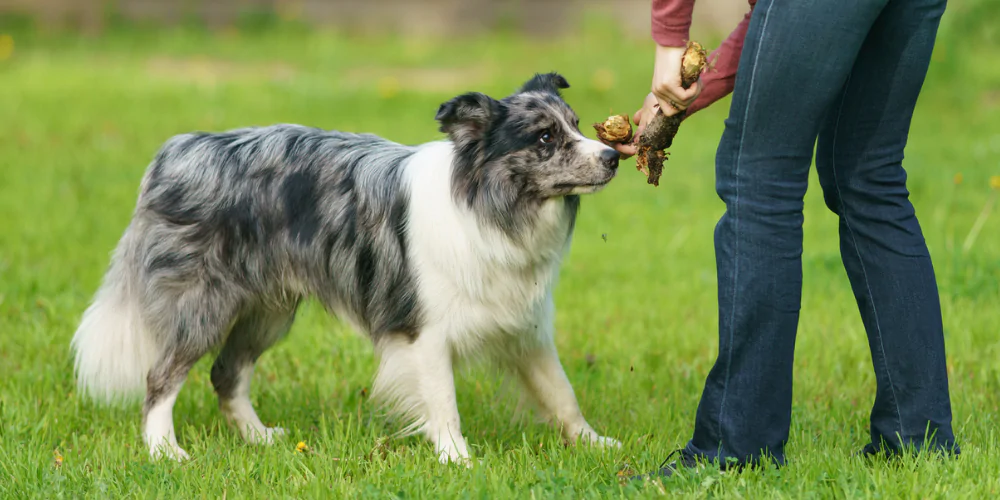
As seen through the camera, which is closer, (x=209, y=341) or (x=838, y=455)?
(x=838, y=455)

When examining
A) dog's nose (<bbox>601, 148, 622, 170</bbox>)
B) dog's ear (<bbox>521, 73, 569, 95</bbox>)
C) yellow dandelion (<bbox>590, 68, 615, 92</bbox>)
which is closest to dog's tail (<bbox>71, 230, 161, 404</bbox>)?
dog's ear (<bbox>521, 73, 569, 95</bbox>)

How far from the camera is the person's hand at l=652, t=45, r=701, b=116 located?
2.89 m

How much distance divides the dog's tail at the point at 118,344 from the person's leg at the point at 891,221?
106 inches

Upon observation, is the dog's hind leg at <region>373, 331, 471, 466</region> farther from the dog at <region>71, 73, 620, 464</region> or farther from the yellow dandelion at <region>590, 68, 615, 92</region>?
the yellow dandelion at <region>590, 68, 615, 92</region>

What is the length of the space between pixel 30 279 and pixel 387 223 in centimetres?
304

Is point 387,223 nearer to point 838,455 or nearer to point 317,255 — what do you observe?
point 317,255

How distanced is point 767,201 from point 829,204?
0.41 m

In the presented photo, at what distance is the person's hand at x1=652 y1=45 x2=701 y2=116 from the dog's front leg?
4.03 ft

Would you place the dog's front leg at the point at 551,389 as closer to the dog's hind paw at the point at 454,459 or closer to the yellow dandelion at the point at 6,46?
the dog's hind paw at the point at 454,459

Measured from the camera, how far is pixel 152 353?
161 inches

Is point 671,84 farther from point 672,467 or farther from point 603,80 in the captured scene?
point 603,80

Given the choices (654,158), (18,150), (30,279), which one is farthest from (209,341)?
(18,150)

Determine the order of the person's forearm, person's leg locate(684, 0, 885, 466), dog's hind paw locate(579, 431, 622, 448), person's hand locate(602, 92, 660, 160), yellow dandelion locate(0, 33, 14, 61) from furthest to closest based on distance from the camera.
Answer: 1. yellow dandelion locate(0, 33, 14, 61)
2. dog's hind paw locate(579, 431, 622, 448)
3. person's hand locate(602, 92, 660, 160)
4. the person's forearm
5. person's leg locate(684, 0, 885, 466)

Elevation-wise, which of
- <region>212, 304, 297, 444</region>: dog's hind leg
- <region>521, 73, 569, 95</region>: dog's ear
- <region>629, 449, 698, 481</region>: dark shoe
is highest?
<region>521, 73, 569, 95</region>: dog's ear
